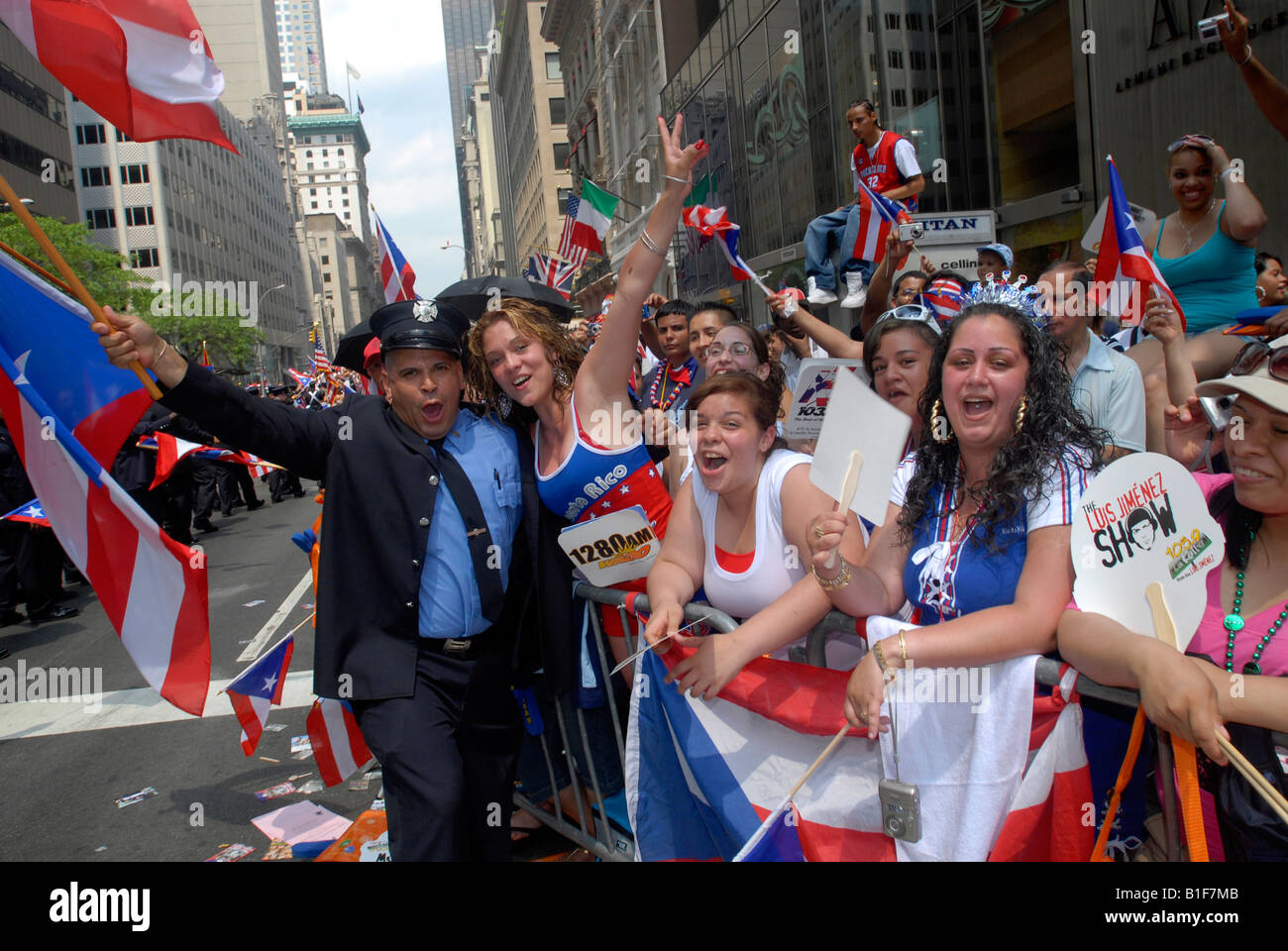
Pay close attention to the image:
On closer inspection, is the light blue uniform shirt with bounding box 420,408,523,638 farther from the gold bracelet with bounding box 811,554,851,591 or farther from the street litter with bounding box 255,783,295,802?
the street litter with bounding box 255,783,295,802

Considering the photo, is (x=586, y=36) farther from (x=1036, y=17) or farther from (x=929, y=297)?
(x=929, y=297)

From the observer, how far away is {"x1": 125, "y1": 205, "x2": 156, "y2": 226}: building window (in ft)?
217

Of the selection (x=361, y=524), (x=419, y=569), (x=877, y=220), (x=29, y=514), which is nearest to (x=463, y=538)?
(x=419, y=569)

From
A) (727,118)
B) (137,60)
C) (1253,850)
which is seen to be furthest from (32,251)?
(1253,850)

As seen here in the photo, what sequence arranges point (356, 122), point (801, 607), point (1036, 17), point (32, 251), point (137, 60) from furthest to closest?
point (356, 122) → point (32, 251) → point (1036, 17) → point (137, 60) → point (801, 607)

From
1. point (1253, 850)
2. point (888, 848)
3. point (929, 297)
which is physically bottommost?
point (888, 848)

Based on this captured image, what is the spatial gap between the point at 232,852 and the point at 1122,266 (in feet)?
14.6

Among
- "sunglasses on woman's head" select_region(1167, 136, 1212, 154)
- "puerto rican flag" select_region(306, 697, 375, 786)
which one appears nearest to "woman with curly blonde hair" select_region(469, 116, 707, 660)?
"puerto rican flag" select_region(306, 697, 375, 786)

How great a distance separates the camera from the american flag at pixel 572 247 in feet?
38.2

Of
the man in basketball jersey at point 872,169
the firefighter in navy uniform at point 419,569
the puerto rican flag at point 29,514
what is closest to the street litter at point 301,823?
the firefighter in navy uniform at point 419,569

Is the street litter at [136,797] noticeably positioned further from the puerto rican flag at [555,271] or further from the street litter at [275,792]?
the puerto rican flag at [555,271]

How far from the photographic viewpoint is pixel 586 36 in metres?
51.5

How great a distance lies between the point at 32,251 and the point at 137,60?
1621 inches

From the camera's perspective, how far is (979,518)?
2.29m
